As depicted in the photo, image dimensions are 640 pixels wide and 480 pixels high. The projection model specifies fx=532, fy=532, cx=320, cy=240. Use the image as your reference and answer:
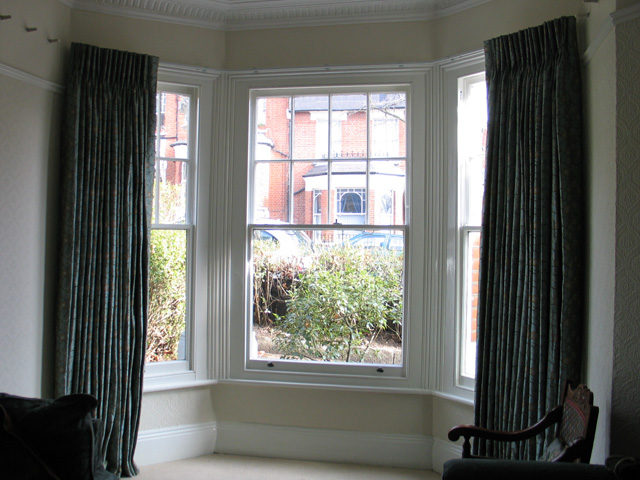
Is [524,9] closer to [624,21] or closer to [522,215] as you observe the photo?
[624,21]

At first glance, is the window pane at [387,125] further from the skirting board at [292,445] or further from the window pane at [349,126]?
the skirting board at [292,445]

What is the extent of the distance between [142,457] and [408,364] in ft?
6.05

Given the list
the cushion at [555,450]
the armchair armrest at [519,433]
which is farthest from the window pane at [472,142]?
the cushion at [555,450]

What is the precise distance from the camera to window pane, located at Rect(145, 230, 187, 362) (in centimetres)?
361

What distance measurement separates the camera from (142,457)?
348cm

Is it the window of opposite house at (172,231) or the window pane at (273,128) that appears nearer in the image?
the window of opposite house at (172,231)

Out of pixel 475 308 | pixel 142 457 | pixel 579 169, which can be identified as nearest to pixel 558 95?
pixel 579 169

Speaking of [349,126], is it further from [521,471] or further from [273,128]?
[521,471]

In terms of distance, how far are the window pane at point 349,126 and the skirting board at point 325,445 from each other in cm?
190

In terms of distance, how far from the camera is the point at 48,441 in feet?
7.12

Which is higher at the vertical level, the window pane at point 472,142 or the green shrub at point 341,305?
the window pane at point 472,142

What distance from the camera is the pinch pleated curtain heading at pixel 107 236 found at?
125 inches

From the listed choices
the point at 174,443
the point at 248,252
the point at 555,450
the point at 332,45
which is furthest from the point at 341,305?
the point at 332,45

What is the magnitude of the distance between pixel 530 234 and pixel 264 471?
219 cm
